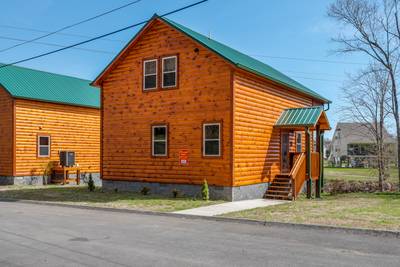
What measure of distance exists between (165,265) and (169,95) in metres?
12.8

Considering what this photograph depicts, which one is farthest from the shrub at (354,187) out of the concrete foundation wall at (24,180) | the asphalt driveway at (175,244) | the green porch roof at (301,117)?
the concrete foundation wall at (24,180)

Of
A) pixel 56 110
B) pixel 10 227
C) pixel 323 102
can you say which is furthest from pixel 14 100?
pixel 323 102

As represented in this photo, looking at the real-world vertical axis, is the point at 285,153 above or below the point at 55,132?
below

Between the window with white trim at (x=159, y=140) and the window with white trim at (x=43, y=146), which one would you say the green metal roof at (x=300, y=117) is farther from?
the window with white trim at (x=43, y=146)

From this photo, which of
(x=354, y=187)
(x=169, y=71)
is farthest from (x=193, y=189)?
(x=354, y=187)

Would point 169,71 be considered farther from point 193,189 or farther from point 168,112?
point 193,189

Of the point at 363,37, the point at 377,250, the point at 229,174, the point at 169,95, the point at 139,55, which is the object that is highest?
the point at 363,37

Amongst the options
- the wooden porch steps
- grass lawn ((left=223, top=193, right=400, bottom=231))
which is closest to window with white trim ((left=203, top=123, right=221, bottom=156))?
the wooden porch steps

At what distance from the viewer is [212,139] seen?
18.2 m

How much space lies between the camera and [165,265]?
7.39 m

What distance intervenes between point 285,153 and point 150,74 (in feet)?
25.5

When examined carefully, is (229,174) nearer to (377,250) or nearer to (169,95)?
(169,95)

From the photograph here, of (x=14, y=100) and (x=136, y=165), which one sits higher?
(x=14, y=100)

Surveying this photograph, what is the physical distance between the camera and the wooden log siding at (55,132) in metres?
26.3
